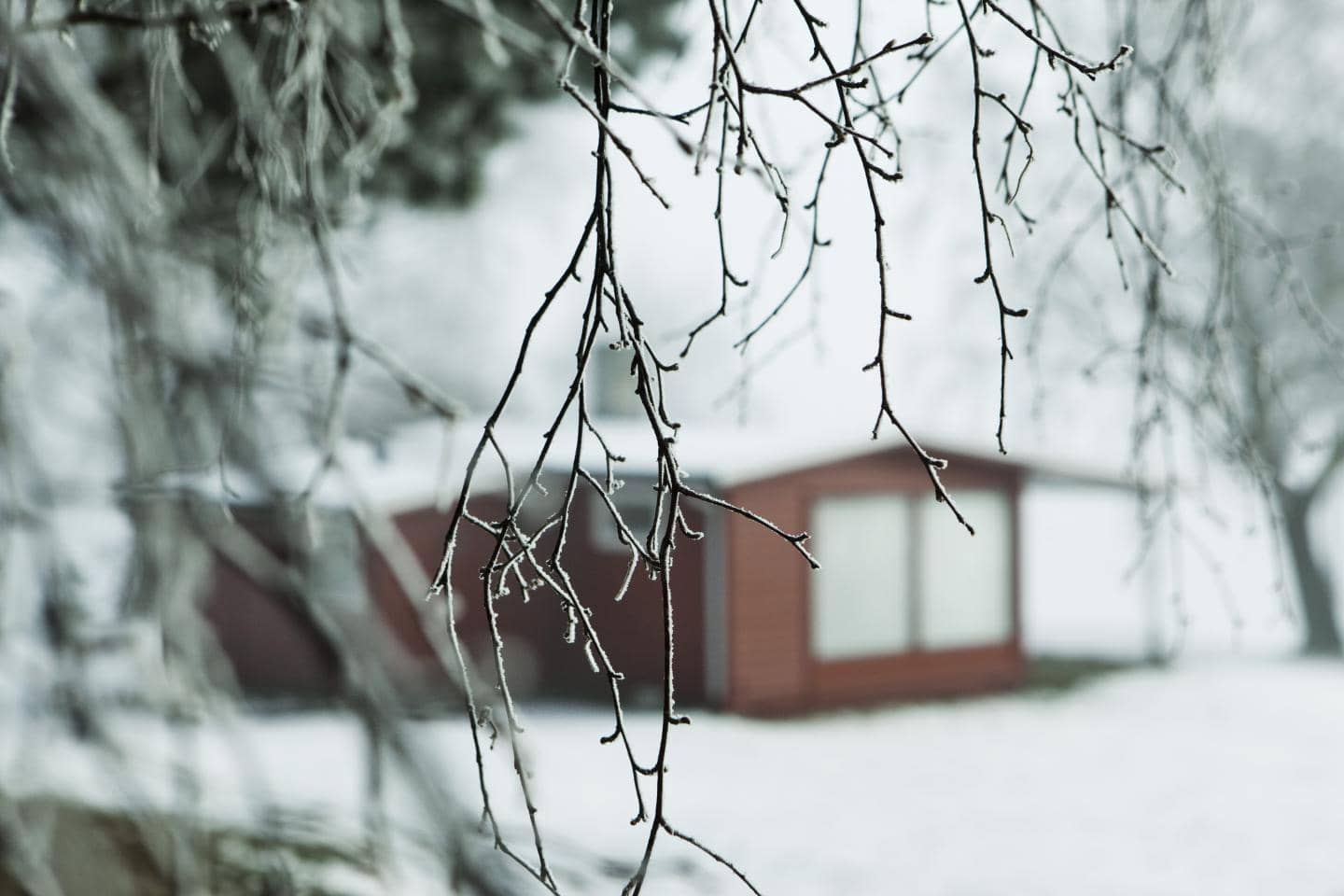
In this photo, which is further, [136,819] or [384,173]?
[384,173]

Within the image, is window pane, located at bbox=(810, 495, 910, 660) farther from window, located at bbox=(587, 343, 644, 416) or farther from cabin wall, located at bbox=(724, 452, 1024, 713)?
window, located at bbox=(587, 343, 644, 416)

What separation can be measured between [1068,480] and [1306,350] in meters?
1.52

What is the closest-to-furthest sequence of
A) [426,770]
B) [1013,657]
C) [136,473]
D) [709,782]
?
1. [426,770]
2. [136,473]
3. [709,782]
4. [1013,657]

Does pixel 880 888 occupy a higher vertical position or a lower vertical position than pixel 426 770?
lower

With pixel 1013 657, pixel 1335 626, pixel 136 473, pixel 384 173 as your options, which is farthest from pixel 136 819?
pixel 1335 626

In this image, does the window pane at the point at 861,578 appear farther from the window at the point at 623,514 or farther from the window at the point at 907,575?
the window at the point at 623,514

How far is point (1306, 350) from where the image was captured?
7.43 meters

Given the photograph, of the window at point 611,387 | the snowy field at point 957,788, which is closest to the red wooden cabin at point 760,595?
the window at point 611,387

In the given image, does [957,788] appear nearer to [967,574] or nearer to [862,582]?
[862,582]

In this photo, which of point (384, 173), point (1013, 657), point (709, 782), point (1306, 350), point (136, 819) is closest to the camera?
point (136, 819)

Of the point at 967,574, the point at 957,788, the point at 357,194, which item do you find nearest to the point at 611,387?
the point at 967,574

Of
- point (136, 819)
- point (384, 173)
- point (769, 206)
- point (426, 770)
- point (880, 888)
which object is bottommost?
point (880, 888)

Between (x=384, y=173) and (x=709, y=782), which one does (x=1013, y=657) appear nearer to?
(x=709, y=782)

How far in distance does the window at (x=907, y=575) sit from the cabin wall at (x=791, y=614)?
0.08 meters
